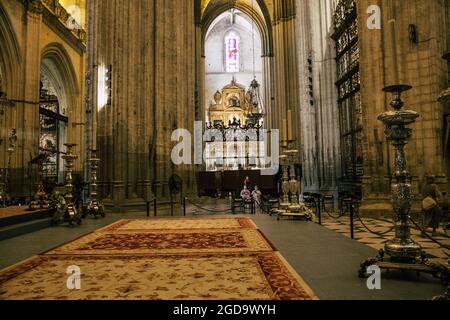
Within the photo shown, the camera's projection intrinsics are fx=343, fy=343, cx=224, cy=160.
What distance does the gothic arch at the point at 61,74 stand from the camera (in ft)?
60.2

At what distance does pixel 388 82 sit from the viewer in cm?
829

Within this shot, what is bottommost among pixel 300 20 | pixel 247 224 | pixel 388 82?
pixel 247 224

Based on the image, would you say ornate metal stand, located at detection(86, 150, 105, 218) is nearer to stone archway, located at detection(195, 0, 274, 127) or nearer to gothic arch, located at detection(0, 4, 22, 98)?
gothic arch, located at detection(0, 4, 22, 98)

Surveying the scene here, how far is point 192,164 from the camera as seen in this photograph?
14.2m

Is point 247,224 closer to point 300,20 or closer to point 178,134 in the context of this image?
point 178,134

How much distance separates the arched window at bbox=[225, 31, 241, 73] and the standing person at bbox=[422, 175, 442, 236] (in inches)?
1251

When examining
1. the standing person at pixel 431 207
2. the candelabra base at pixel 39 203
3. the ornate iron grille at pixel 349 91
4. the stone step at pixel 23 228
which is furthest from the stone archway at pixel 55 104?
the standing person at pixel 431 207

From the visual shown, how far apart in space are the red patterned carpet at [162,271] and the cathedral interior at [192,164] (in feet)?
0.10

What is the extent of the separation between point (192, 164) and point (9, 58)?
8.51 meters

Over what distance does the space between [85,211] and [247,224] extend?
444 centimetres

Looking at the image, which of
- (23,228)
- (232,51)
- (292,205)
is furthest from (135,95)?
(232,51)

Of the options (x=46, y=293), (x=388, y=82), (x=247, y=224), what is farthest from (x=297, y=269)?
(x=388, y=82)

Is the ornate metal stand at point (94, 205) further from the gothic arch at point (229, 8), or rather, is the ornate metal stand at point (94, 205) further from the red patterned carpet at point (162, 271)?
the gothic arch at point (229, 8)

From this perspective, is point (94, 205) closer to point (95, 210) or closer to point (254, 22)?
point (95, 210)
